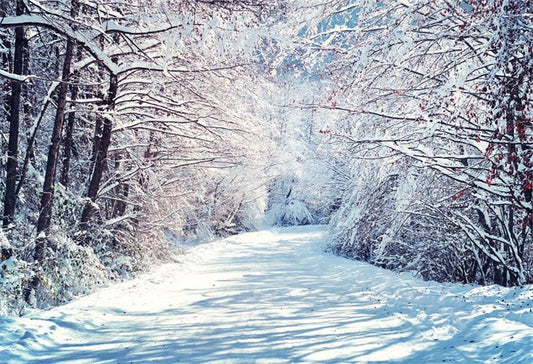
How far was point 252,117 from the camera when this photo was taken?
1310 cm

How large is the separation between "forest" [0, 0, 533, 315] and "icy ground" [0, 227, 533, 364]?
1.45 m

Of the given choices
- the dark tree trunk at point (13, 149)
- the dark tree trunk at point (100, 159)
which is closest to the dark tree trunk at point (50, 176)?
the dark tree trunk at point (13, 149)

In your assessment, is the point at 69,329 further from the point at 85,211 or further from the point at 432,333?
the point at 85,211

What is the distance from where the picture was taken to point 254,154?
13.7m

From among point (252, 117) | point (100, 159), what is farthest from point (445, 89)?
point (252, 117)

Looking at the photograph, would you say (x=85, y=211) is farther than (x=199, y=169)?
No

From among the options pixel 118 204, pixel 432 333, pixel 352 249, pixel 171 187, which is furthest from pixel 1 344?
pixel 352 249

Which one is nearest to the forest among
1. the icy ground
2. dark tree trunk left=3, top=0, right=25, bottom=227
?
dark tree trunk left=3, top=0, right=25, bottom=227

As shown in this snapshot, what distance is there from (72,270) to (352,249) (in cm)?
1202

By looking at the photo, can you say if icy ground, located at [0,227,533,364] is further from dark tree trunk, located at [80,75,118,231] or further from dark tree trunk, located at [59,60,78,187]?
dark tree trunk, located at [59,60,78,187]

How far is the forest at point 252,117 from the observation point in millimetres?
6488

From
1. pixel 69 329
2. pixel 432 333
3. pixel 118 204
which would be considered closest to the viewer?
pixel 69 329

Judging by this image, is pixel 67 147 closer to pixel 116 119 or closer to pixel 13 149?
pixel 116 119

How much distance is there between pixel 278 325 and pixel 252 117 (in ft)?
26.1
